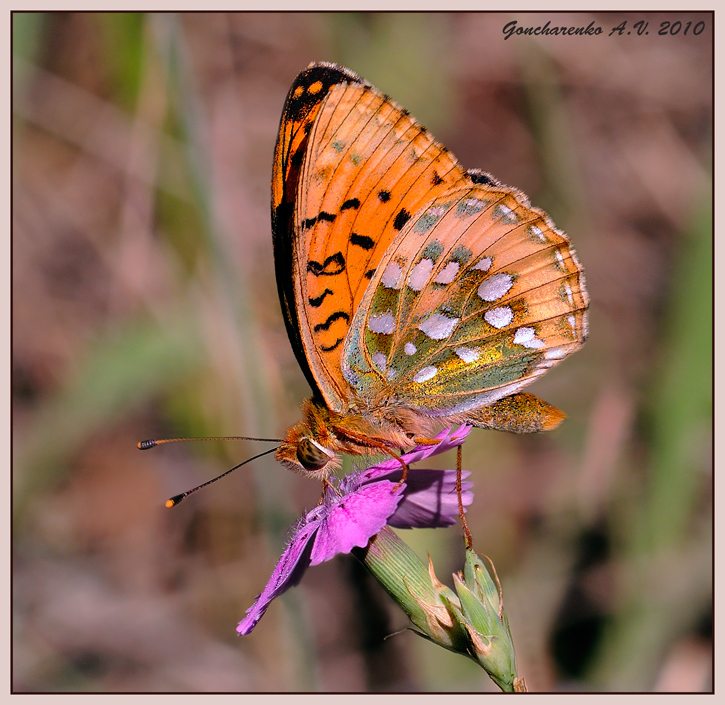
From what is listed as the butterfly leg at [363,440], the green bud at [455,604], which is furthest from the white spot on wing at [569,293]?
the green bud at [455,604]

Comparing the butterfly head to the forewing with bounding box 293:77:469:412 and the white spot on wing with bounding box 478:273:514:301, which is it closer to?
the forewing with bounding box 293:77:469:412

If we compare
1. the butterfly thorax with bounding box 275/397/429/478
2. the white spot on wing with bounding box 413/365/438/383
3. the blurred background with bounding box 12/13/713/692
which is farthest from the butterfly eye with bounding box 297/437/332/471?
the blurred background with bounding box 12/13/713/692

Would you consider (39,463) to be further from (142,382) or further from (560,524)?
(560,524)

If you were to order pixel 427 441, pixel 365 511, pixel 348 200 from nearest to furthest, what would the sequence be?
pixel 365 511
pixel 427 441
pixel 348 200

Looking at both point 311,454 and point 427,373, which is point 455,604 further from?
point 427,373

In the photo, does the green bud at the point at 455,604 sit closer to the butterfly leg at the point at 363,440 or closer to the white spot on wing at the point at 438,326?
the butterfly leg at the point at 363,440

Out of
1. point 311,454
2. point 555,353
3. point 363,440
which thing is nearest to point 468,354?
point 555,353

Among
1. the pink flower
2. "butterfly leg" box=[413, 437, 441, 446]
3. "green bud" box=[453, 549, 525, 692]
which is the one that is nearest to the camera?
"green bud" box=[453, 549, 525, 692]
